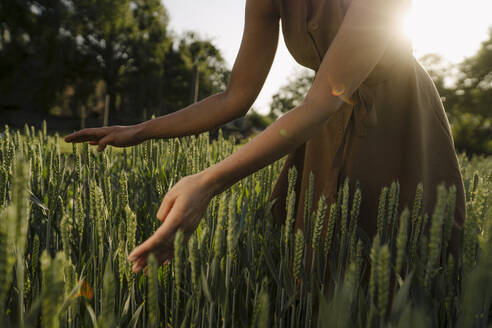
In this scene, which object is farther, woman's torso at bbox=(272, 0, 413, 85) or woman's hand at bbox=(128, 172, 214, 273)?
Result: woman's torso at bbox=(272, 0, 413, 85)

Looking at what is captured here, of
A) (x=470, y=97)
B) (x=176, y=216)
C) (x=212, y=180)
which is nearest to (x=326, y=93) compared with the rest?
(x=212, y=180)

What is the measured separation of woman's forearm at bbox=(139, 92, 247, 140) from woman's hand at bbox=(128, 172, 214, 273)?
1.78 ft

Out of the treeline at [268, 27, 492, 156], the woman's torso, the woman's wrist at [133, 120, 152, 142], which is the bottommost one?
the woman's wrist at [133, 120, 152, 142]

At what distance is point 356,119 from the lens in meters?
1.25

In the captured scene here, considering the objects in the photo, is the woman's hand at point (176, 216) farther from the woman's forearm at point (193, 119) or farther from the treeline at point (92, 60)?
the treeline at point (92, 60)

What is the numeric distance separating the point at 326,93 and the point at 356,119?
488mm

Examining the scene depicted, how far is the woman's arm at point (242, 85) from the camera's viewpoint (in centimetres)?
125

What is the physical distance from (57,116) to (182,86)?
974 cm

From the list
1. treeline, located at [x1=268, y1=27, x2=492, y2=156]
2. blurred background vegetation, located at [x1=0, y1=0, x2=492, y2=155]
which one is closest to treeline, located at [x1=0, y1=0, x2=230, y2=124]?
blurred background vegetation, located at [x1=0, y1=0, x2=492, y2=155]

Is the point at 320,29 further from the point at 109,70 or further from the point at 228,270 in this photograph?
the point at 109,70

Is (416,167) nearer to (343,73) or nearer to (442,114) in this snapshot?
(442,114)

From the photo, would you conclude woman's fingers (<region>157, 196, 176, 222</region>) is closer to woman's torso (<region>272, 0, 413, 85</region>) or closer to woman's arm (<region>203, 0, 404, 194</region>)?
woman's arm (<region>203, 0, 404, 194</region>)

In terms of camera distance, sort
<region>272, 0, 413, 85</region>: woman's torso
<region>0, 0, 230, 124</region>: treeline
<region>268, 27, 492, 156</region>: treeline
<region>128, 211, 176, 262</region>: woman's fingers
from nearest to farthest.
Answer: <region>128, 211, 176, 262</region>: woman's fingers
<region>272, 0, 413, 85</region>: woman's torso
<region>268, 27, 492, 156</region>: treeline
<region>0, 0, 230, 124</region>: treeline

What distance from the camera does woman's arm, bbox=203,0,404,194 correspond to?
75cm
